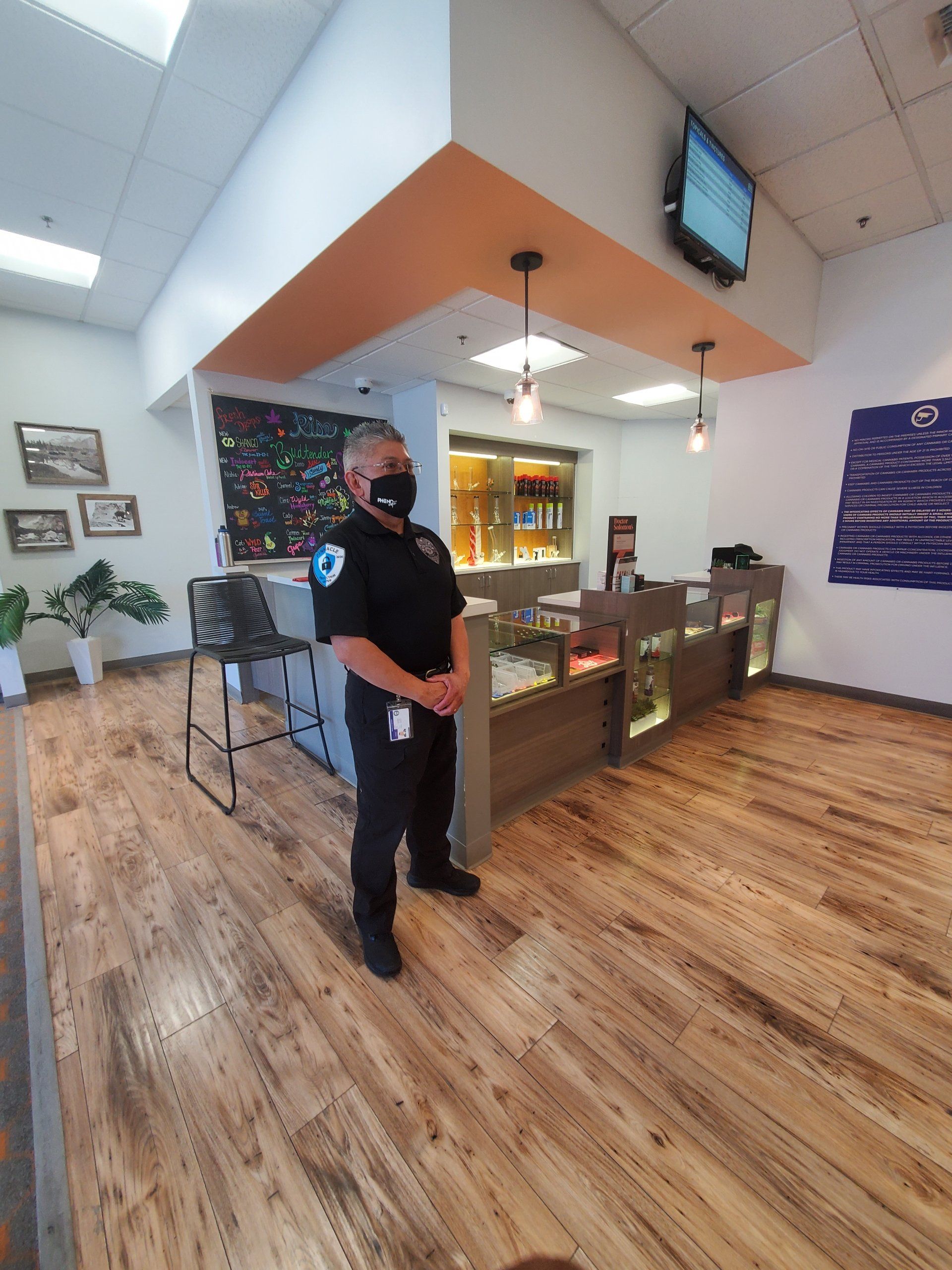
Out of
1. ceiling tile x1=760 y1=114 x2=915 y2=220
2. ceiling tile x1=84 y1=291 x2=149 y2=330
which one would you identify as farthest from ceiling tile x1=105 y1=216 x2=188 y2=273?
ceiling tile x1=760 y1=114 x2=915 y2=220

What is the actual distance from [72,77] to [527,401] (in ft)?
7.86

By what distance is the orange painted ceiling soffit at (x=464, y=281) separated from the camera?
5.80 feet

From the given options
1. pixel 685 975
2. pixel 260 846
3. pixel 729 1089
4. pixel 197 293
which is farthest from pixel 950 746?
pixel 197 293

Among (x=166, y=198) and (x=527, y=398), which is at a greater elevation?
(x=166, y=198)

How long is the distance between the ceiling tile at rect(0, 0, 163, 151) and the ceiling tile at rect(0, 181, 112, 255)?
2.23 feet

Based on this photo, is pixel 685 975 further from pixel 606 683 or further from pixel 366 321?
pixel 366 321

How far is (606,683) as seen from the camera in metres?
2.74

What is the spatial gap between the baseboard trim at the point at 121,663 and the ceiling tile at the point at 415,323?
9.99ft

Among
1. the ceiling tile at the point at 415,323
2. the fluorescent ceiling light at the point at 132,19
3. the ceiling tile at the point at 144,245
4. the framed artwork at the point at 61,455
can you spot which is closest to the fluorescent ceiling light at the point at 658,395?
the ceiling tile at the point at 415,323

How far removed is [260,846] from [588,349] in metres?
4.08

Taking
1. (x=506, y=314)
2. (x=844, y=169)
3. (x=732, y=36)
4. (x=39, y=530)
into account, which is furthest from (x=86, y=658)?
(x=844, y=169)

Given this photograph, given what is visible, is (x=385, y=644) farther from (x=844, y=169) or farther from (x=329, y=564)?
(x=844, y=169)

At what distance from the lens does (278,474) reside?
4.18 meters

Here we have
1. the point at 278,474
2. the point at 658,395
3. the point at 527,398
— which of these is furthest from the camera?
the point at 658,395
